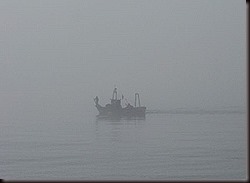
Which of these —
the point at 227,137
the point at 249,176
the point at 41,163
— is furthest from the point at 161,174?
the point at 249,176

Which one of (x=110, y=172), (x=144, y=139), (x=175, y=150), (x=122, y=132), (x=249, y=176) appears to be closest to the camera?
(x=249, y=176)

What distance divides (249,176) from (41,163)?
31.2 ft

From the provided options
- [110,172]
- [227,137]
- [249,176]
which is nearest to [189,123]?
[227,137]

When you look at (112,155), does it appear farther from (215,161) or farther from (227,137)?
(227,137)

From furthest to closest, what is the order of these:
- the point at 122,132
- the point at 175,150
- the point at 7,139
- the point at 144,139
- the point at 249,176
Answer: the point at 122,132 → the point at 144,139 → the point at 7,139 → the point at 175,150 → the point at 249,176

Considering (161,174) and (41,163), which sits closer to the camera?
(161,174)

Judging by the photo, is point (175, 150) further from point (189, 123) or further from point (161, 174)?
point (189, 123)

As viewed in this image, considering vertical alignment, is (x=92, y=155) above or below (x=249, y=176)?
below

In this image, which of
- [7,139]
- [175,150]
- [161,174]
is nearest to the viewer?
[161,174]

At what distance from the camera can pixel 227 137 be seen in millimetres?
14852

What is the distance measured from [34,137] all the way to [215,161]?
18.8 feet

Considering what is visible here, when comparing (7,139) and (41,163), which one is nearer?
(41,163)

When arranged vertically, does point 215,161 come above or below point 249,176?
below

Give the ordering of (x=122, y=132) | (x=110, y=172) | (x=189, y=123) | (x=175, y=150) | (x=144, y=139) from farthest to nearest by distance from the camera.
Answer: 1. (x=189, y=123)
2. (x=122, y=132)
3. (x=144, y=139)
4. (x=175, y=150)
5. (x=110, y=172)
